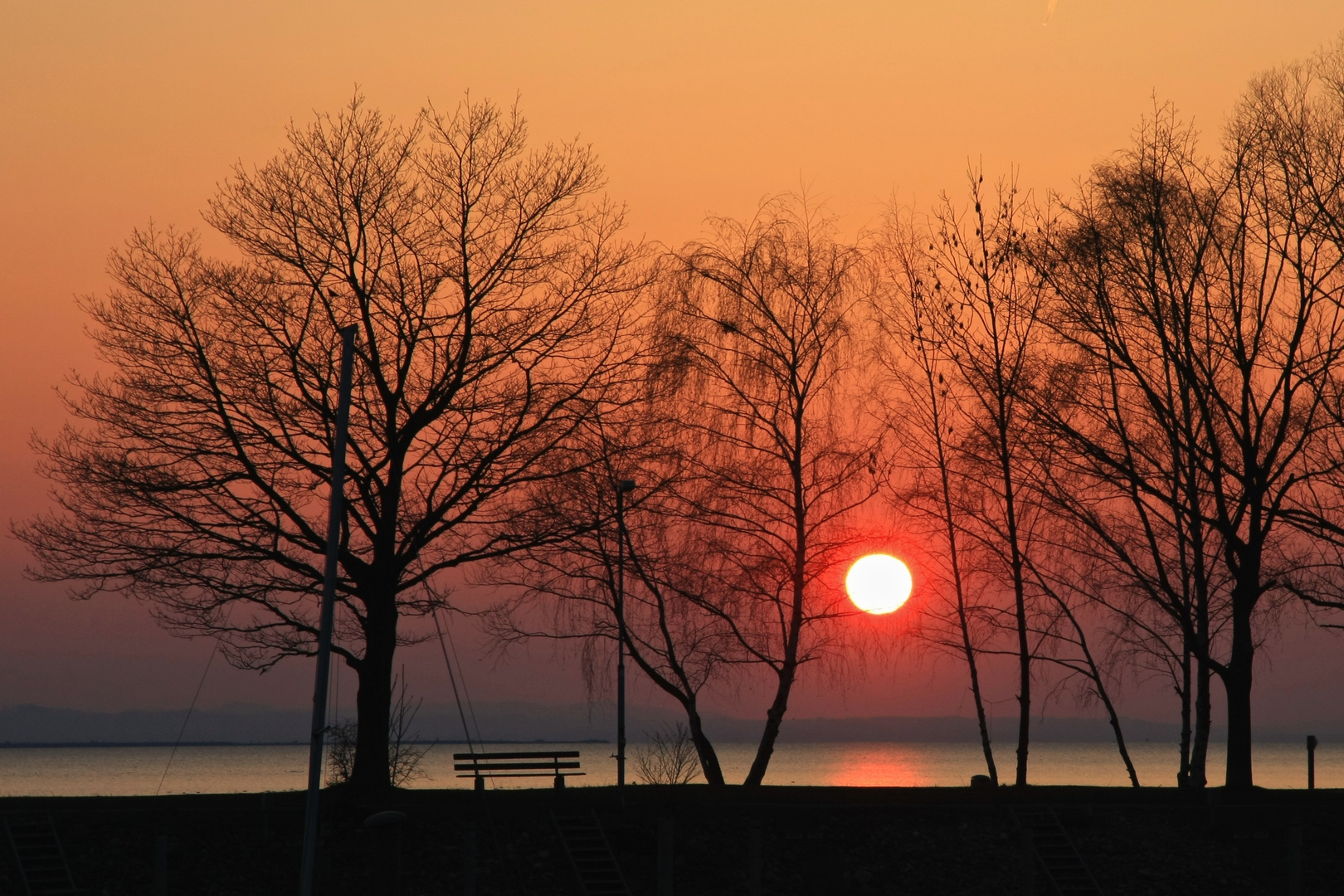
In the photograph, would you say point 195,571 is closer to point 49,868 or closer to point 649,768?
point 49,868

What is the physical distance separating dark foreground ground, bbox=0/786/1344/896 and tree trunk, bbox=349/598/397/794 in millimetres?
1086

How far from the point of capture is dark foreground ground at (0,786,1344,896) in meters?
23.7

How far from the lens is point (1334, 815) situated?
27531 mm

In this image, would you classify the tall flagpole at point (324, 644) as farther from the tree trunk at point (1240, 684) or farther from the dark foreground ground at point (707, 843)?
the tree trunk at point (1240, 684)

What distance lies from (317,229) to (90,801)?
11936 millimetres

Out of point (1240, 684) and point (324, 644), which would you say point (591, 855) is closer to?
point (324, 644)

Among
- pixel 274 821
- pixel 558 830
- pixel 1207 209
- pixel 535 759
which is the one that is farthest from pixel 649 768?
pixel 1207 209

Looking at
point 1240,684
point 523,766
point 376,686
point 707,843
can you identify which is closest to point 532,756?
point 523,766

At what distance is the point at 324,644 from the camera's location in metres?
18.9

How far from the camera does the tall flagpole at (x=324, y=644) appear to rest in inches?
720

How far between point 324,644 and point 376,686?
932 centimetres

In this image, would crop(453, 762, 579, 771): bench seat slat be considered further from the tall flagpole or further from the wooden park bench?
the tall flagpole

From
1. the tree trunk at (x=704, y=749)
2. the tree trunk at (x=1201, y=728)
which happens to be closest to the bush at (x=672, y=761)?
the tree trunk at (x=704, y=749)

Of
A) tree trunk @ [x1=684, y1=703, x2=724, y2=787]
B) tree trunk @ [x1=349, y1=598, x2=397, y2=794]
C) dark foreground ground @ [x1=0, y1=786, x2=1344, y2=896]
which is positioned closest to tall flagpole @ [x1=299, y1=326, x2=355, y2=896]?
dark foreground ground @ [x1=0, y1=786, x2=1344, y2=896]
